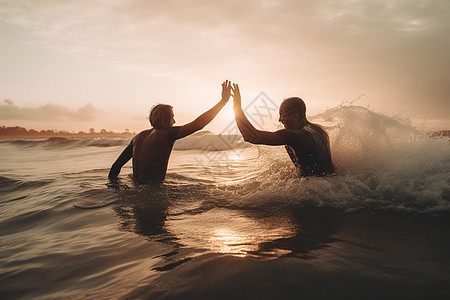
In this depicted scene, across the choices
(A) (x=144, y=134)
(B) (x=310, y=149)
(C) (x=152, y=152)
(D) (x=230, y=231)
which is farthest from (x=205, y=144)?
(D) (x=230, y=231)

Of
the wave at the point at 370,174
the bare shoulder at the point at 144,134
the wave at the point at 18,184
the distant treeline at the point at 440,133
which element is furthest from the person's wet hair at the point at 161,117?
the distant treeline at the point at 440,133

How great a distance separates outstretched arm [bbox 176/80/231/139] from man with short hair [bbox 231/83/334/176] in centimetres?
16

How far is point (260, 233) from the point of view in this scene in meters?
2.38

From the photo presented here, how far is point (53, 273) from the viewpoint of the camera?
1.96 m

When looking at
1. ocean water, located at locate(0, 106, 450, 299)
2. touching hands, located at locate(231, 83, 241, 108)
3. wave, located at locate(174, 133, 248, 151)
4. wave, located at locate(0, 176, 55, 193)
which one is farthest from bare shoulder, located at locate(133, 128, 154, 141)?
wave, located at locate(174, 133, 248, 151)

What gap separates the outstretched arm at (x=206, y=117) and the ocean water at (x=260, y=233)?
3.45 ft

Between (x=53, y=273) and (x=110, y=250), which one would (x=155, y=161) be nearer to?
(x=110, y=250)

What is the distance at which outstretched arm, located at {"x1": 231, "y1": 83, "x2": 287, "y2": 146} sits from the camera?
3504 mm

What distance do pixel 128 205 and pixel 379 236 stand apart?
3.10m

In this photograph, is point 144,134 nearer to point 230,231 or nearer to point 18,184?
point 230,231

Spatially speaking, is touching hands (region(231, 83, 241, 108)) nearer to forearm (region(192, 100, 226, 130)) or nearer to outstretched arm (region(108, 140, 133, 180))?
forearm (region(192, 100, 226, 130))

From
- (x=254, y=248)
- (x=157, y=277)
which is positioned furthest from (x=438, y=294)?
(x=157, y=277)

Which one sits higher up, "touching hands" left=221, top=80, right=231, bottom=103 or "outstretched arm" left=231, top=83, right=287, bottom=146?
"touching hands" left=221, top=80, right=231, bottom=103

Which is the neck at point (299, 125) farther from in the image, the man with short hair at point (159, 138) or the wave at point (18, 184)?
the wave at point (18, 184)
